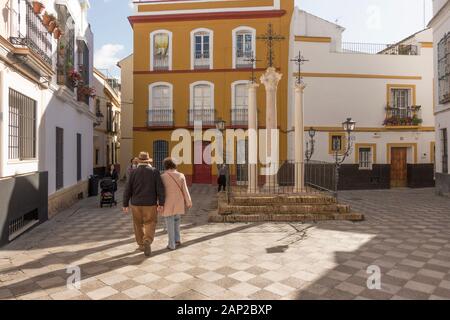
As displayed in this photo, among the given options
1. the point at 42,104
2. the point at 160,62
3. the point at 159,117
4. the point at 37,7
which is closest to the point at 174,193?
the point at 42,104

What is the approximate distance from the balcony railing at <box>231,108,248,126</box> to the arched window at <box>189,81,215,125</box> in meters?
1.27

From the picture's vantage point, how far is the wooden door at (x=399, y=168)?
19328mm

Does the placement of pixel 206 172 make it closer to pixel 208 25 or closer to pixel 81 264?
pixel 208 25

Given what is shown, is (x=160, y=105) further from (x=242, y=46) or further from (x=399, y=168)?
(x=399, y=168)

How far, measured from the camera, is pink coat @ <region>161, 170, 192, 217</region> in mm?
6379

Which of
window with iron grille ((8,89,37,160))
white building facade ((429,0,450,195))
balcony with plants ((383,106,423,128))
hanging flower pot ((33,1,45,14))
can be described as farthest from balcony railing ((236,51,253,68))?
window with iron grille ((8,89,37,160))

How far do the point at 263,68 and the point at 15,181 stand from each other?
52.9 feet

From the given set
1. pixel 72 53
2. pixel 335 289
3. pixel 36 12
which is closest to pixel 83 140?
pixel 72 53

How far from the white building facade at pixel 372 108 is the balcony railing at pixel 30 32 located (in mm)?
13193

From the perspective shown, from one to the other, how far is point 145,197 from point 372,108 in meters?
16.7

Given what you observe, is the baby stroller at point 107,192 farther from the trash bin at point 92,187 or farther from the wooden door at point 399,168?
the wooden door at point 399,168

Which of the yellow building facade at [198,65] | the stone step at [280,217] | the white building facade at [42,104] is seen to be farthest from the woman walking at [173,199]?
the yellow building facade at [198,65]

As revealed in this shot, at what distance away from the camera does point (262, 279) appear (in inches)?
195

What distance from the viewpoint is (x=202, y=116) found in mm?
20875
